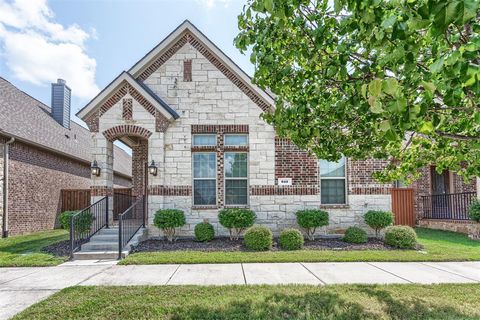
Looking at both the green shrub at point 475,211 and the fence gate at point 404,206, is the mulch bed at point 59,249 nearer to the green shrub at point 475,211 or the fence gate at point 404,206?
the green shrub at point 475,211

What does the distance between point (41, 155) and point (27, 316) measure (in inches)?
480

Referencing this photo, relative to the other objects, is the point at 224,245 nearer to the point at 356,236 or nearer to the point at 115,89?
the point at 356,236

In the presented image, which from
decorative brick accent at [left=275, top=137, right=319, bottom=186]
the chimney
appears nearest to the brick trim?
decorative brick accent at [left=275, top=137, right=319, bottom=186]

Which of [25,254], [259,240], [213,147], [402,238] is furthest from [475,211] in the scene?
[25,254]

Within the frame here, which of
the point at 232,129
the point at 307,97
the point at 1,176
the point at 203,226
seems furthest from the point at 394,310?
the point at 1,176

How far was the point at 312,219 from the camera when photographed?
9.48 metres

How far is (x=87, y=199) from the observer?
15.7 meters

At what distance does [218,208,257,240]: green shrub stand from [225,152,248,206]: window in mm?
813

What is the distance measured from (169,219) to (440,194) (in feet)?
38.8

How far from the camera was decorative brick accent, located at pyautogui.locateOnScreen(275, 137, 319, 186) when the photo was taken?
10.3 metres

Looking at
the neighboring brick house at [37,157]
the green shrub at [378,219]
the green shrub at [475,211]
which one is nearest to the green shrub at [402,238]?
the green shrub at [378,219]

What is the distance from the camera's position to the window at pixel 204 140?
1041 cm

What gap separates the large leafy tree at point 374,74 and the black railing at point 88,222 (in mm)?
6459

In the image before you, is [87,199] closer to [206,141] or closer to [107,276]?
[206,141]
